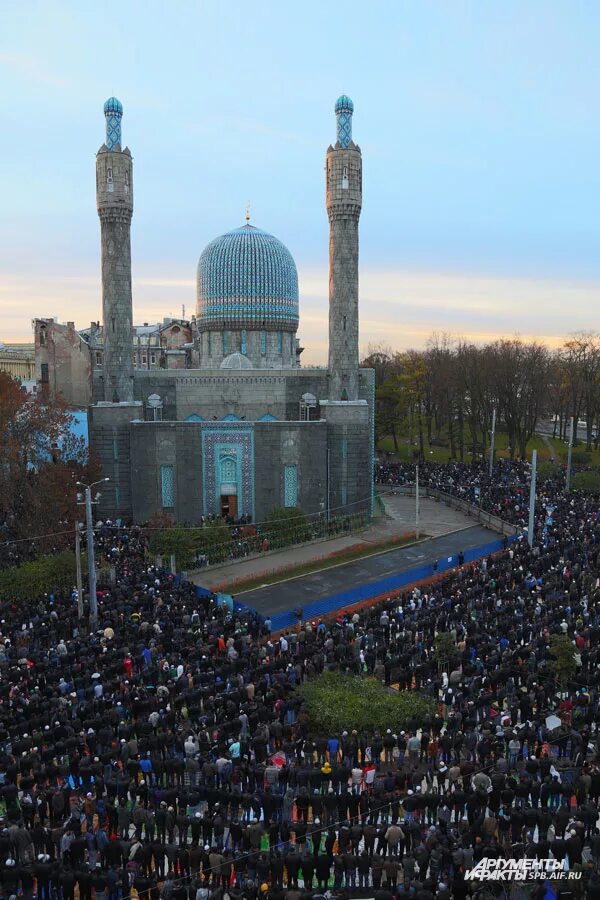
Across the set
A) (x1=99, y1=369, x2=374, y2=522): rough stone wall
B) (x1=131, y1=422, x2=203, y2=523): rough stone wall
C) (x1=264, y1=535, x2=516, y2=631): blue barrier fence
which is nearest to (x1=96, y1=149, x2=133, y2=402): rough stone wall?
(x1=99, y1=369, x2=374, y2=522): rough stone wall

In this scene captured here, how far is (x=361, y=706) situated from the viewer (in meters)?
19.7

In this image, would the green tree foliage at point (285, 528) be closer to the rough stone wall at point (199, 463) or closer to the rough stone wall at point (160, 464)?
the rough stone wall at point (199, 463)

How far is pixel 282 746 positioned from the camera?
61.1 feet

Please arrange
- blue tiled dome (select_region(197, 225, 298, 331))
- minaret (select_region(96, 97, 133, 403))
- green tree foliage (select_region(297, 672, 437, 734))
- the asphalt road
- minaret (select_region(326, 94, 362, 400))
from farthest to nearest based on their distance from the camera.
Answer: blue tiled dome (select_region(197, 225, 298, 331)) < minaret (select_region(326, 94, 362, 400)) < minaret (select_region(96, 97, 133, 403)) < the asphalt road < green tree foliage (select_region(297, 672, 437, 734))

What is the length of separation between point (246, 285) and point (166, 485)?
1489 cm

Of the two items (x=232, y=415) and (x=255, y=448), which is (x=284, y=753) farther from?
(x=232, y=415)

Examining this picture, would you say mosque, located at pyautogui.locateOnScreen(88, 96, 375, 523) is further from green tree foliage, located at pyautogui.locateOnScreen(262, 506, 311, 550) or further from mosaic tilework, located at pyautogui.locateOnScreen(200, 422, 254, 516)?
green tree foliage, located at pyautogui.locateOnScreen(262, 506, 311, 550)

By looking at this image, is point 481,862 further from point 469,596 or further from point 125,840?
point 469,596

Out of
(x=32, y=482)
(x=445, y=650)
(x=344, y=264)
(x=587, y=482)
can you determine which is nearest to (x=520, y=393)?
(x=587, y=482)

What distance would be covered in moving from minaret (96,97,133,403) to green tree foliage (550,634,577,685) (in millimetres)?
31313

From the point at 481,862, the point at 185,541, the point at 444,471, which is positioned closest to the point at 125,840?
the point at 481,862

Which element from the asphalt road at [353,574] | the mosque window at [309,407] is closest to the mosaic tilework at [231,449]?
the mosque window at [309,407]

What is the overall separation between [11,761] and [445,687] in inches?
420

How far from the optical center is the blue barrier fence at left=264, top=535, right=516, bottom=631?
2844 cm
